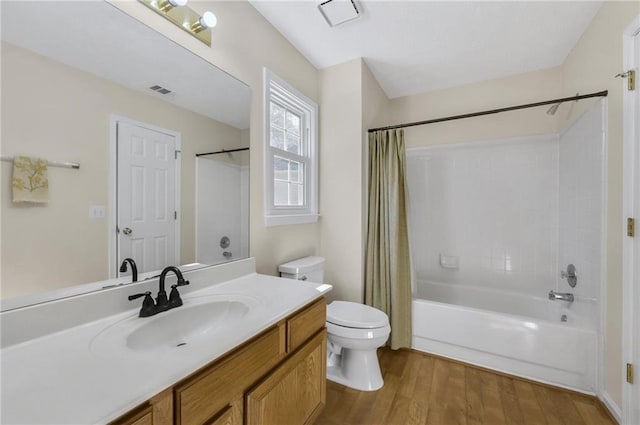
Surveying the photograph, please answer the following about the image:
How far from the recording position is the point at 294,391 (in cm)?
108

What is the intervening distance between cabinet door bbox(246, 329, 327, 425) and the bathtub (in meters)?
1.19

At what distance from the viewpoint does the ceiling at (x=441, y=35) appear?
1.67 meters

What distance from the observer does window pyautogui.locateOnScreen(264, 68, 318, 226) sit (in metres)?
1.79

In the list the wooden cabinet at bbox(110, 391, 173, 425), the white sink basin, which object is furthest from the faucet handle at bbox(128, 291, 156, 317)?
the wooden cabinet at bbox(110, 391, 173, 425)

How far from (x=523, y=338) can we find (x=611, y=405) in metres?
0.46

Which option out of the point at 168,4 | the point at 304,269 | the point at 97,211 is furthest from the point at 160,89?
the point at 304,269

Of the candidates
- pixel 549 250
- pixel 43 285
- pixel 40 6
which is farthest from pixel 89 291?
pixel 549 250

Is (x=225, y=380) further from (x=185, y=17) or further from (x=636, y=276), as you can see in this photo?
(x=636, y=276)

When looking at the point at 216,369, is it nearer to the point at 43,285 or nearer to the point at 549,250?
the point at 43,285

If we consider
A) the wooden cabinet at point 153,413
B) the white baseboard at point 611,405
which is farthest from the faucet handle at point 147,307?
the white baseboard at point 611,405

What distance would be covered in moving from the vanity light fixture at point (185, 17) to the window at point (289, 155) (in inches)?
20.4

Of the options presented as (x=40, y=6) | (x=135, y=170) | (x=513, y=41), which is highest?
(x=513, y=41)

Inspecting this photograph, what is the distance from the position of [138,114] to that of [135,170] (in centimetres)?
23

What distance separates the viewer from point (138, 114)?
1062mm
